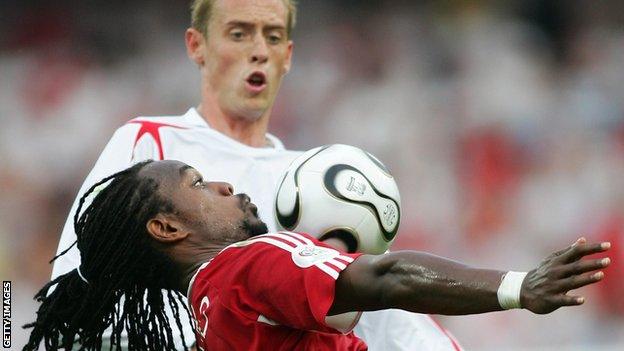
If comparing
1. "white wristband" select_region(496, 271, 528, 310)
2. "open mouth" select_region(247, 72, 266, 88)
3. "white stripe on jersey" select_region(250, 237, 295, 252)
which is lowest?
"white stripe on jersey" select_region(250, 237, 295, 252)

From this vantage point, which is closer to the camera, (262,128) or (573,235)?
(262,128)

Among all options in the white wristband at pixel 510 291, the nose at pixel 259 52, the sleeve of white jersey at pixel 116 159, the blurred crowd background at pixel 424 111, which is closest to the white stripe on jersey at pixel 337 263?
the white wristband at pixel 510 291

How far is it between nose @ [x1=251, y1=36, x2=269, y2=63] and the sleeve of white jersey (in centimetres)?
75

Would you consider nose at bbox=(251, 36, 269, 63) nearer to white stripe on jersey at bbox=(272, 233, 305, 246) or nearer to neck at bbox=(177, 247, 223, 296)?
neck at bbox=(177, 247, 223, 296)

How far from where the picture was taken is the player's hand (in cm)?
299

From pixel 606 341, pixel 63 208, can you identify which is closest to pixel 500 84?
pixel 606 341

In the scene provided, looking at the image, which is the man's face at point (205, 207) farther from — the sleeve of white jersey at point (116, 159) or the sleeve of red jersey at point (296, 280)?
the sleeve of white jersey at point (116, 159)

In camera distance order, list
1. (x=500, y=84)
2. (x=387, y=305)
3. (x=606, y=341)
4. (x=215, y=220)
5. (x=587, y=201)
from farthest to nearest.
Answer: (x=500, y=84) → (x=587, y=201) → (x=606, y=341) → (x=215, y=220) → (x=387, y=305)

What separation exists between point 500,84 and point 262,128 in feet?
17.5

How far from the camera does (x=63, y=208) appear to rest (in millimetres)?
9820

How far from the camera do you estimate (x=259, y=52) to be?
5.98m

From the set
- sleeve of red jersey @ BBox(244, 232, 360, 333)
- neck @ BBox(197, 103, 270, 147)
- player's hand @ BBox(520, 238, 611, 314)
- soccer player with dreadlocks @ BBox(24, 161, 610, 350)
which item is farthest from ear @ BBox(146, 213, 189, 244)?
neck @ BBox(197, 103, 270, 147)

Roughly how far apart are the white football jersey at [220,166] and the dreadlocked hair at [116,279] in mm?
778

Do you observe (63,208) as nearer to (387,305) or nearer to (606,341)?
(606,341)
